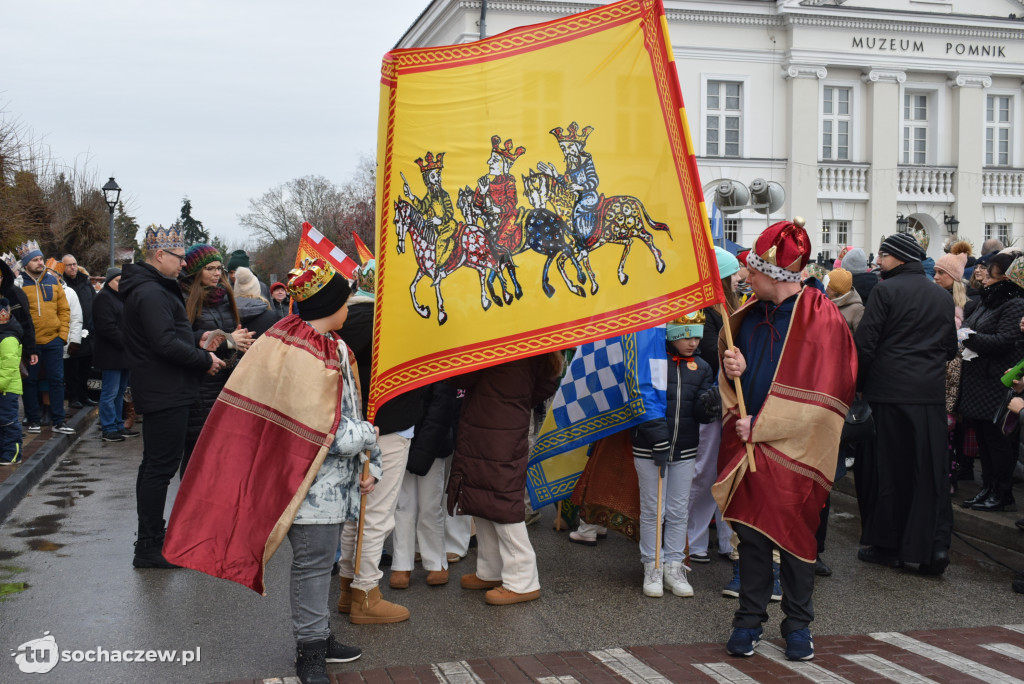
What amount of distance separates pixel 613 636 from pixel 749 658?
713 mm

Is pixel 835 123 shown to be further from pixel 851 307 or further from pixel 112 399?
pixel 851 307

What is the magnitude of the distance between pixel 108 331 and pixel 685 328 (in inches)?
311

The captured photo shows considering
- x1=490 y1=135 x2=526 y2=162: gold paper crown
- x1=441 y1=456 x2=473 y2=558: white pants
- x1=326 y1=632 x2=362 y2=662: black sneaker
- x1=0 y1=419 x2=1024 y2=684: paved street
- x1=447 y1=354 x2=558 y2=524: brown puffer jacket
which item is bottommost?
x1=0 y1=419 x2=1024 y2=684: paved street

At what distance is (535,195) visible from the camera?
5230 millimetres

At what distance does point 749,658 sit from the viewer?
496cm

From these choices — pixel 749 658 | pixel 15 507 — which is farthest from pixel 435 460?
pixel 15 507

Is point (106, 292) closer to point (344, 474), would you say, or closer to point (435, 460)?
point (435, 460)

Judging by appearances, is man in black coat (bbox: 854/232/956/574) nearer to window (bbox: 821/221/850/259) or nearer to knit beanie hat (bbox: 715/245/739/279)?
knit beanie hat (bbox: 715/245/739/279)

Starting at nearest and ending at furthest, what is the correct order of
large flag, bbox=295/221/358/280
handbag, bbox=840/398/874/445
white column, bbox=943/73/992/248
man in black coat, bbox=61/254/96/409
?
handbag, bbox=840/398/874/445, large flag, bbox=295/221/358/280, man in black coat, bbox=61/254/96/409, white column, bbox=943/73/992/248

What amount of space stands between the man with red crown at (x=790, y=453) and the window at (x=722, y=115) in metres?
29.4

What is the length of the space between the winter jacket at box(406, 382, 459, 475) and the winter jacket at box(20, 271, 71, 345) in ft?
24.5

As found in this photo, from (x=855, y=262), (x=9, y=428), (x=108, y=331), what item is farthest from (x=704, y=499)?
(x=108, y=331)

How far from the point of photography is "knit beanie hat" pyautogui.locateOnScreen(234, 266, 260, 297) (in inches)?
348

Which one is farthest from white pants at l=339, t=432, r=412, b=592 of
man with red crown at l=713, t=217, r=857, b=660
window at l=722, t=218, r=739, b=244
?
window at l=722, t=218, r=739, b=244
